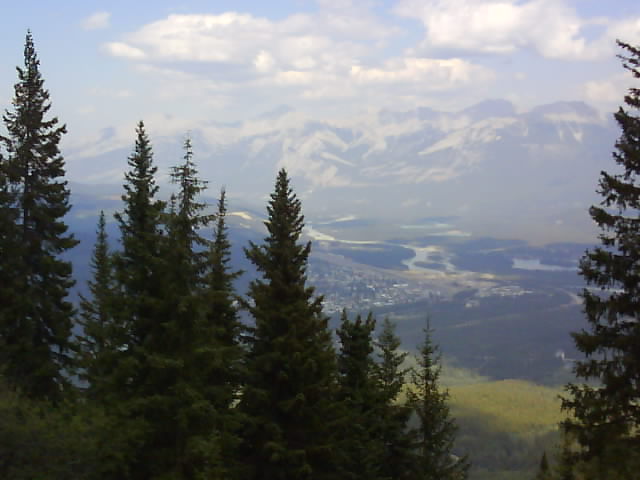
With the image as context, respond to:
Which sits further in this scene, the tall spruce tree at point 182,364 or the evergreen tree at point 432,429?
the evergreen tree at point 432,429

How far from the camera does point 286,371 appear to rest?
53.7 feet

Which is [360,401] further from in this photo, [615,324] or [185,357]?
[615,324]

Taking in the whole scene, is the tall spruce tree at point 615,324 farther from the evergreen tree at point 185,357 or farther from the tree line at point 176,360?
the evergreen tree at point 185,357

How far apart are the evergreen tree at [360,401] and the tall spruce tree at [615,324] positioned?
8061mm

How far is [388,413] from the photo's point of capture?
21.5 m

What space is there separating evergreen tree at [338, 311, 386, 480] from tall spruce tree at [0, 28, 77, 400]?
29.3 ft

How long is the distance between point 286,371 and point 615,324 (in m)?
8.17

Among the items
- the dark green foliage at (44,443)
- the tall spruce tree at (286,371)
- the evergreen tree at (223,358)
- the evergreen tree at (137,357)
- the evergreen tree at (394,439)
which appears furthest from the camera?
the evergreen tree at (394,439)

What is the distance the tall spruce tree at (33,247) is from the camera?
18000 mm

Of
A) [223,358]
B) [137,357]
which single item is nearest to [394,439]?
[223,358]

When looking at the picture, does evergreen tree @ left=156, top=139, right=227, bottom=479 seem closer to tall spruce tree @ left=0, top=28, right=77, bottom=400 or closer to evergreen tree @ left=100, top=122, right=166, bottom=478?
evergreen tree @ left=100, top=122, right=166, bottom=478

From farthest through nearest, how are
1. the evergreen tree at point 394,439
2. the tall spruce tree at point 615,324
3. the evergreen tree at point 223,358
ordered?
the evergreen tree at point 394,439 → the evergreen tree at point 223,358 → the tall spruce tree at point 615,324

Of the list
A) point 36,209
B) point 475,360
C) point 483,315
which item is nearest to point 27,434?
point 36,209

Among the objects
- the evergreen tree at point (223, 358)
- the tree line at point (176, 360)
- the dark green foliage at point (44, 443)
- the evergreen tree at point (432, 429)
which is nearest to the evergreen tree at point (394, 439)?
the tree line at point (176, 360)
